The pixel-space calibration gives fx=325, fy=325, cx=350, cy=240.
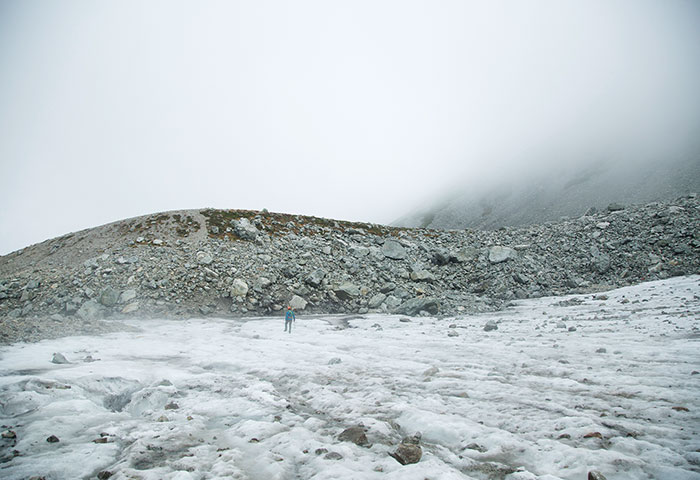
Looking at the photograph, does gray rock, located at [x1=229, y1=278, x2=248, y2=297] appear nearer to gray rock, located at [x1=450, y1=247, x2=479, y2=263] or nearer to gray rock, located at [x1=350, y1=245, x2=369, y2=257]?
gray rock, located at [x1=350, y1=245, x2=369, y2=257]

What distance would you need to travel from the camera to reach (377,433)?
629 cm

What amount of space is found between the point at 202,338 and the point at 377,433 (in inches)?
567

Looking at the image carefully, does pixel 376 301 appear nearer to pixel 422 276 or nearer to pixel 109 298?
pixel 422 276

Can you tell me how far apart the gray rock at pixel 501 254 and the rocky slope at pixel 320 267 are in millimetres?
141

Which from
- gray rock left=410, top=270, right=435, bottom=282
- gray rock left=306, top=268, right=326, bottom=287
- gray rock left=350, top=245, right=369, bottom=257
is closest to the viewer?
gray rock left=306, top=268, right=326, bottom=287

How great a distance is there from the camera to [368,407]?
25.0 feet

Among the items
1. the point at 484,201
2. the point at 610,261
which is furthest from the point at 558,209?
the point at 610,261

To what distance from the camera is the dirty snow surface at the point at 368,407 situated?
5082 mm

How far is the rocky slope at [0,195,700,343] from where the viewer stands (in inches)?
1077

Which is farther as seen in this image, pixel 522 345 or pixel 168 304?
pixel 168 304

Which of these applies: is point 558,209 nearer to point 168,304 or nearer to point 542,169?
point 542,169

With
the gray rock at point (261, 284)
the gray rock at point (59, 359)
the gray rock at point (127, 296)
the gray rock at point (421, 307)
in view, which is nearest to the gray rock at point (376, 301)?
the gray rock at point (421, 307)

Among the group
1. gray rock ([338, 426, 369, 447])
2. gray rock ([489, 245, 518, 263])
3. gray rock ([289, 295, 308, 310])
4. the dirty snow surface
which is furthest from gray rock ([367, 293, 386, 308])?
gray rock ([338, 426, 369, 447])

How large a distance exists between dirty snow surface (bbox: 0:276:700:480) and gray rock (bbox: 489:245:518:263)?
19.4m
